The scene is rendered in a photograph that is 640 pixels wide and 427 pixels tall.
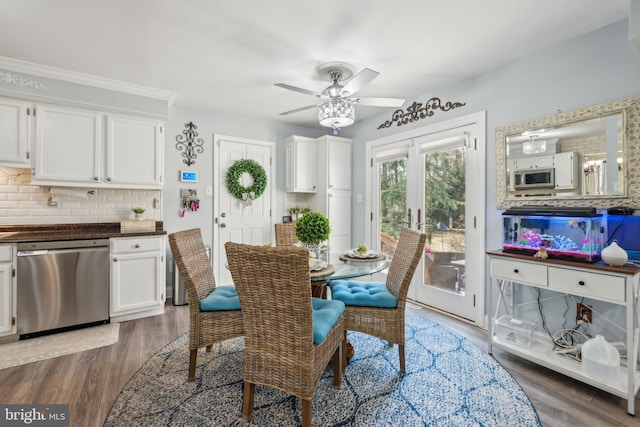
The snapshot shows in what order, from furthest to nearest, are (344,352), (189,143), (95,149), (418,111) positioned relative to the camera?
(189,143)
(418,111)
(95,149)
(344,352)

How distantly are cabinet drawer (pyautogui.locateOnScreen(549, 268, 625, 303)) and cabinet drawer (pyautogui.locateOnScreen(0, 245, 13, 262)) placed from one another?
4.18 m

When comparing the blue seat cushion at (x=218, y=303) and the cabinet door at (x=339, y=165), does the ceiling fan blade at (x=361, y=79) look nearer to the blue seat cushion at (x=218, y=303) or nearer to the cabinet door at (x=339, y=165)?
the blue seat cushion at (x=218, y=303)

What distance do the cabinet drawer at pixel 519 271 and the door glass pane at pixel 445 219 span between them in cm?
81

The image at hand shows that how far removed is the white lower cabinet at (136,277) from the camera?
117 inches

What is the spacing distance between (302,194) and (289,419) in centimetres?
341

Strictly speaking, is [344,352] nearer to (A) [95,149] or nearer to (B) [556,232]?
(B) [556,232]

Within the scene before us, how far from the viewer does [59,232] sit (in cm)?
305

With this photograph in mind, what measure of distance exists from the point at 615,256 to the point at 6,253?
14.6 feet

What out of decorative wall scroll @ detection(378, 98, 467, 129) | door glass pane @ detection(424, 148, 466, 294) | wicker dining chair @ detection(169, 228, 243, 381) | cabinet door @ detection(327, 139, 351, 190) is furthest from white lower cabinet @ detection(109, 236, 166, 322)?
decorative wall scroll @ detection(378, 98, 467, 129)

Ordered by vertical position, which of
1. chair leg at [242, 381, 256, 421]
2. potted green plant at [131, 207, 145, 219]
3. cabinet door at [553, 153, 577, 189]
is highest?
cabinet door at [553, 153, 577, 189]

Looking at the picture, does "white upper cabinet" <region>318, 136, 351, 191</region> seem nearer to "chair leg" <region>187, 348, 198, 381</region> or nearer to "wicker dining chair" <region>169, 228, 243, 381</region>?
"wicker dining chair" <region>169, 228, 243, 381</region>

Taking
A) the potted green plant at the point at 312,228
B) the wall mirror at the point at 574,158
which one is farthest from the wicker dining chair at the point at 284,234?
the wall mirror at the point at 574,158

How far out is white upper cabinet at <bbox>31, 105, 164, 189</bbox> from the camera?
2.84 meters

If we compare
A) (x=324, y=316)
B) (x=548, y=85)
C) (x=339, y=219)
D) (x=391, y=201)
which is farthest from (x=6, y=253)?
(x=548, y=85)
